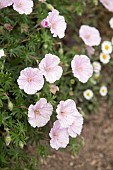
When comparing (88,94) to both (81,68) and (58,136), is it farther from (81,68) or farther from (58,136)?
(58,136)

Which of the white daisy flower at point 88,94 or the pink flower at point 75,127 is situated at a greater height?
the white daisy flower at point 88,94

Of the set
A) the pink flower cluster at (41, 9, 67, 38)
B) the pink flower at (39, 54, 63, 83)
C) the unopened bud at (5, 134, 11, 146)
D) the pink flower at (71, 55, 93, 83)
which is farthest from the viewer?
the pink flower at (71, 55, 93, 83)

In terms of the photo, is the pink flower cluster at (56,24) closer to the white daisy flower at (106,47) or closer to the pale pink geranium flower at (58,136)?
the pale pink geranium flower at (58,136)

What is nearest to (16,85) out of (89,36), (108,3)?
(89,36)

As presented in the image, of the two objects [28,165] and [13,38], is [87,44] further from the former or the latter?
[28,165]

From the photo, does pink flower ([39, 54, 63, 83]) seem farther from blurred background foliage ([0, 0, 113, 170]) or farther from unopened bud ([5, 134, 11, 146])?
unopened bud ([5, 134, 11, 146])

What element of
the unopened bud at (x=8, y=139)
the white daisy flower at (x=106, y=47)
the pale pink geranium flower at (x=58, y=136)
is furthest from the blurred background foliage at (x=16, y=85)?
the white daisy flower at (x=106, y=47)

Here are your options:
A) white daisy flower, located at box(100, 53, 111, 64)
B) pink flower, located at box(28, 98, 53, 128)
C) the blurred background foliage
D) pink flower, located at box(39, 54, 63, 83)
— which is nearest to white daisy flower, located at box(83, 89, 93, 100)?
the blurred background foliage
